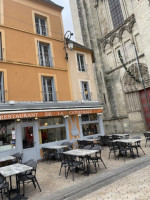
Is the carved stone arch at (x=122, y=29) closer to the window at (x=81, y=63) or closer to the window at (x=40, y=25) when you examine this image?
the window at (x=81, y=63)

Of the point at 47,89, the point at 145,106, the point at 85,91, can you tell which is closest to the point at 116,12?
the point at 145,106

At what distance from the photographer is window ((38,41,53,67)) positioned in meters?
10.2

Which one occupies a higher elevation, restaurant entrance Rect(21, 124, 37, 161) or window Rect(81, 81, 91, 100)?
window Rect(81, 81, 91, 100)

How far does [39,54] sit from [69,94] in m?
3.33

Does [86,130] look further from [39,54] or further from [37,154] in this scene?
[39,54]

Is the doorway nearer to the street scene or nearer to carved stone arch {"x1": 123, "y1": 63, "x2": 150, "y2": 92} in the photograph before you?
the street scene

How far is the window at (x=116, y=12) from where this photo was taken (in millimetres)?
18672

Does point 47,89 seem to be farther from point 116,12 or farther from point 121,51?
point 116,12

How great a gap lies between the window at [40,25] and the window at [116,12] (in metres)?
11.3

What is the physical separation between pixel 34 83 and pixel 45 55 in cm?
246

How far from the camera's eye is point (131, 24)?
54.5 ft

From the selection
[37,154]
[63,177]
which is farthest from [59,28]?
[63,177]

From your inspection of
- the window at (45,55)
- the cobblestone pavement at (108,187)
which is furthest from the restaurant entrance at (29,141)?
the window at (45,55)

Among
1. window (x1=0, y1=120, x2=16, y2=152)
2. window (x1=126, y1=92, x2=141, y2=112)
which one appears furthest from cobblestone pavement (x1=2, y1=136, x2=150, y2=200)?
window (x1=126, y1=92, x2=141, y2=112)
